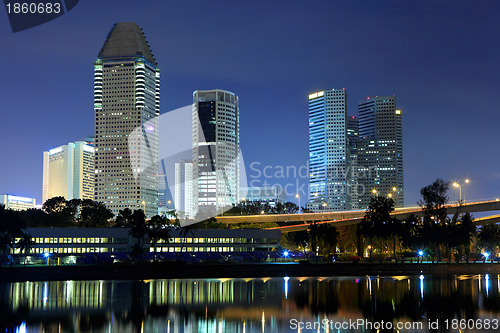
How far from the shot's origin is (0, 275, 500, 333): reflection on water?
4678cm

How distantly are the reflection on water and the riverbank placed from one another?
1830 centimetres

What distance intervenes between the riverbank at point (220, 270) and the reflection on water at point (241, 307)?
18305 mm

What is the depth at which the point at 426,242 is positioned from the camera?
5177 inches

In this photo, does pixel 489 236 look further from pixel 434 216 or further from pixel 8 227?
pixel 8 227

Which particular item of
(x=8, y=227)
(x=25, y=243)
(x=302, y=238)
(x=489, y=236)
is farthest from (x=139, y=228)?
(x=489, y=236)

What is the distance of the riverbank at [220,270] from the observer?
9831 cm

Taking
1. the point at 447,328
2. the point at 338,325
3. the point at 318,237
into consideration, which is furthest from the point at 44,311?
the point at 318,237

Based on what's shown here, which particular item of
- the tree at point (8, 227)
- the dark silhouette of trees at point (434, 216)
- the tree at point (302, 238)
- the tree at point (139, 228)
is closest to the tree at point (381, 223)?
the dark silhouette of trees at point (434, 216)

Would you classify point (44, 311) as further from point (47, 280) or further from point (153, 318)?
point (47, 280)

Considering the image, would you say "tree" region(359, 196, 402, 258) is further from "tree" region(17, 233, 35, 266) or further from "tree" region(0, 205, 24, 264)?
"tree" region(0, 205, 24, 264)

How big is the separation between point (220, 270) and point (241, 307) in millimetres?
49350

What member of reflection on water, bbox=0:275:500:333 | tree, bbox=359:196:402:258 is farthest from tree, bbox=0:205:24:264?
tree, bbox=359:196:402:258

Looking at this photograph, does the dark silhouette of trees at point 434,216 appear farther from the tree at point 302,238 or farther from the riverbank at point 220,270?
the tree at point 302,238

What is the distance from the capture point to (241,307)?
187ft
